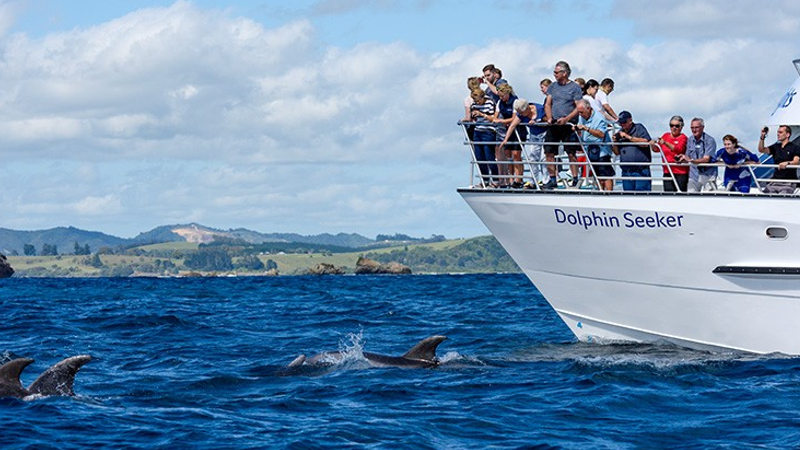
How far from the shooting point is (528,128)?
766 inches

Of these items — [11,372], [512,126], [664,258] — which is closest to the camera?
[11,372]

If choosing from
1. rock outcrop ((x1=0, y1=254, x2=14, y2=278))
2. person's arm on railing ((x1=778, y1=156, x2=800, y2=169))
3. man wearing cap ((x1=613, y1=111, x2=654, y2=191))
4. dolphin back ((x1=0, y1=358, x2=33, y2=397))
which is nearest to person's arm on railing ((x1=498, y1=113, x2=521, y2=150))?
man wearing cap ((x1=613, y1=111, x2=654, y2=191))

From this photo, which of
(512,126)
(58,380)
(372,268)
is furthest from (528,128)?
(372,268)

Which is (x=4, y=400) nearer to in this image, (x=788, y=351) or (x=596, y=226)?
(x=596, y=226)

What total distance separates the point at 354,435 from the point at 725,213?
779 centimetres

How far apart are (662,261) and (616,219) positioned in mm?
1010

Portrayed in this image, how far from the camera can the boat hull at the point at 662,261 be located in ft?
58.8

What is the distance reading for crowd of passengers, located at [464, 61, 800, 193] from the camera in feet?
60.3

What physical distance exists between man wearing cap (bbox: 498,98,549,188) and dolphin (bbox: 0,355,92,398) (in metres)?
7.73

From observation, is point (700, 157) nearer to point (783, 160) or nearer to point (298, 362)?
point (783, 160)

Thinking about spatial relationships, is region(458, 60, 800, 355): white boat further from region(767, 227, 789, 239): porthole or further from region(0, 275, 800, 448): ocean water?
region(0, 275, 800, 448): ocean water

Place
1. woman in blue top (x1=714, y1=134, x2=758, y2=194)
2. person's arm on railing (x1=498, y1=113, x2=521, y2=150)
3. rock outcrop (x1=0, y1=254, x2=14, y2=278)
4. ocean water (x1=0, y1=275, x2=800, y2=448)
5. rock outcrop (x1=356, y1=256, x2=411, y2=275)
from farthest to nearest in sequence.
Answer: rock outcrop (x1=356, y1=256, x2=411, y2=275), rock outcrop (x1=0, y1=254, x2=14, y2=278), person's arm on railing (x1=498, y1=113, x2=521, y2=150), woman in blue top (x1=714, y1=134, x2=758, y2=194), ocean water (x1=0, y1=275, x2=800, y2=448)

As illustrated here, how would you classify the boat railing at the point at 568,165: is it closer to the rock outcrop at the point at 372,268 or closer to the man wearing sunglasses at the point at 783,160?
the man wearing sunglasses at the point at 783,160

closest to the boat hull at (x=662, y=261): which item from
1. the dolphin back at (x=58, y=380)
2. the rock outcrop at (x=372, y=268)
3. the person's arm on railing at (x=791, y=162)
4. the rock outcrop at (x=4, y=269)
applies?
the person's arm on railing at (x=791, y=162)
